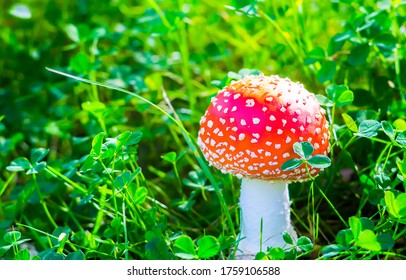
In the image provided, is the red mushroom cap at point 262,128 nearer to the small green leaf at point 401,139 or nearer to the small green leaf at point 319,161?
the small green leaf at point 319,161

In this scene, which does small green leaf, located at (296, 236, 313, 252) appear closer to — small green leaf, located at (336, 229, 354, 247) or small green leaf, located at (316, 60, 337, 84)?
small green leaf, located at (336, 229, 354, 247)

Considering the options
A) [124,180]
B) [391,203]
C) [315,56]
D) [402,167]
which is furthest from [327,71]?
[124,180]

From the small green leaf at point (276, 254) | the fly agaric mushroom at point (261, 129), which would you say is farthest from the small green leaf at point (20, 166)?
the small green leaf at point (276, 254)

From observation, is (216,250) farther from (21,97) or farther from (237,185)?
(21,97)

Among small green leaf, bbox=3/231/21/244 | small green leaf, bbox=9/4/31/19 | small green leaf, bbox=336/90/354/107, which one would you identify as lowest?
small green leaf, bbox=3/231/21/244

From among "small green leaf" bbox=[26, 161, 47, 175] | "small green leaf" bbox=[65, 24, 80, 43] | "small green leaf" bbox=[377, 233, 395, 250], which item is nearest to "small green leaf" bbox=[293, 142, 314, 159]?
"small green leaf" bbox=[377, 233, 395, 250]
